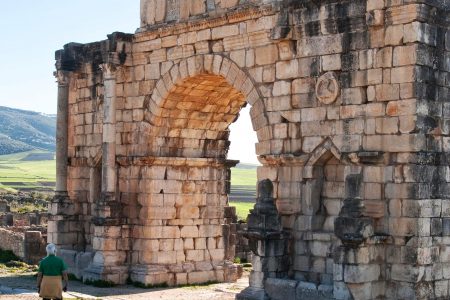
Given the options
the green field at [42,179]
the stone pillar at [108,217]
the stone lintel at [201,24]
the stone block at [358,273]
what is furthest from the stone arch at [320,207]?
the green field at [42,179]

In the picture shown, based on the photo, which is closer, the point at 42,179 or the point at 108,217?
the point at 108,217

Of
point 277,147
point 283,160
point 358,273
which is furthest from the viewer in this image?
point 277,147

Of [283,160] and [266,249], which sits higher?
[283,160]

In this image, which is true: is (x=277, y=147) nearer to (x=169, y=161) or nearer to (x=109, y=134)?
(x=169, y=161)

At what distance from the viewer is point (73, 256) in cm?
1994

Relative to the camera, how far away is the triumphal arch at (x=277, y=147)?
1359 centimetres

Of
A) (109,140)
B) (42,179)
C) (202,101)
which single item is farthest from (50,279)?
(42,179)

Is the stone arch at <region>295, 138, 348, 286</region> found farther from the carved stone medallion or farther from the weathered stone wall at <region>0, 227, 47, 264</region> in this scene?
the weathered stone wall at <region>0, 227, 47, 264</region>

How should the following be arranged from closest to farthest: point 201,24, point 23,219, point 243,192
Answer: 1. point 201,24
2. point 23,219
3. point 243,192

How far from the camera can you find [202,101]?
18.6 m

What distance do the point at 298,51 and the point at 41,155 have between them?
609 feet

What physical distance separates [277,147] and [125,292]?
15.5ft

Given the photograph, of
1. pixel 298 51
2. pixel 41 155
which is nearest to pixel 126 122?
pixel 298 51

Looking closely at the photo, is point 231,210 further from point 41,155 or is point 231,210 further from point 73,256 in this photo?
point 41,155
